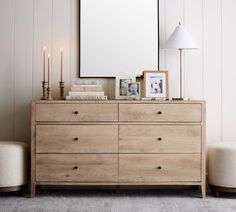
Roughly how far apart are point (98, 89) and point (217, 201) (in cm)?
130

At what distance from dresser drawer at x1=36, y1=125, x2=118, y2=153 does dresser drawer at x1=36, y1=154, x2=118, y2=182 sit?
0.05 metres

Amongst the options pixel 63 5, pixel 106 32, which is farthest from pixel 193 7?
pixel 63 5

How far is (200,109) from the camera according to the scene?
11.3 feet

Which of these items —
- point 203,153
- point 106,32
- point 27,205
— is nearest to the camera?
point 27,205

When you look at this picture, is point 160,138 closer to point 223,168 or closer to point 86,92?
point 223,168

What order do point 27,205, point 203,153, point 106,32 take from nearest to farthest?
point 27,205
point 203,153
point 106,32

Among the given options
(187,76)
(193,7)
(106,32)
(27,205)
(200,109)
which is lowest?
(27,205)

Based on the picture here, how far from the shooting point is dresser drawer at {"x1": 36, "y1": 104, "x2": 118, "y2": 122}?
11.3ft

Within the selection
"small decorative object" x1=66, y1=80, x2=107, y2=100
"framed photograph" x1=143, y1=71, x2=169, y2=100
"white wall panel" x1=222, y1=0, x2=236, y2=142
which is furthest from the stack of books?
"white wall panel" x1=222, y1=0, x2=236, y2=142

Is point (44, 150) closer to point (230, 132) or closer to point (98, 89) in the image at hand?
point (98, 89)

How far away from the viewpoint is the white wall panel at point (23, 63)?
3877 mm

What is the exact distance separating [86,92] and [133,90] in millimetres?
409

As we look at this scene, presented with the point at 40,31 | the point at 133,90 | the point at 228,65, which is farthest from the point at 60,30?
the point at 228,65

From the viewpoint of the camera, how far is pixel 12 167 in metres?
3.42
